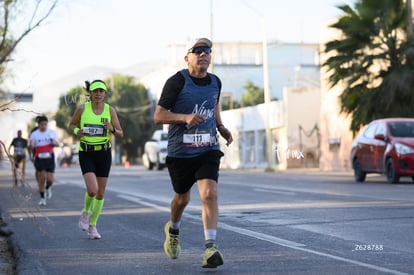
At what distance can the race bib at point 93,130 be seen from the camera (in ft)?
37.7

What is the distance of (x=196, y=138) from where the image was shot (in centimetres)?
826

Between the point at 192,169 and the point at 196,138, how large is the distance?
29 centimetres

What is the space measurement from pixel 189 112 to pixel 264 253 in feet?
5.64

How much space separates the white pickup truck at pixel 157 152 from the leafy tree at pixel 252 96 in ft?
102

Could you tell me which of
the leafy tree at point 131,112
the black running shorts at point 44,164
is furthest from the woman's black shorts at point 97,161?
the leafy tree at point 131,112

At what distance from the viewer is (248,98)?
79688 mm

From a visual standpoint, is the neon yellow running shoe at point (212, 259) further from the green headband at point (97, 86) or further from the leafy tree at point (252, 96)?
the leafy tree at point (252, 96)

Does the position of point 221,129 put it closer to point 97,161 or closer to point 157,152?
point 97,161

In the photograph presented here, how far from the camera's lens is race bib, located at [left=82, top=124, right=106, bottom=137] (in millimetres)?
11500

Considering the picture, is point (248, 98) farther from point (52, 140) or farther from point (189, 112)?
point (189, 112)

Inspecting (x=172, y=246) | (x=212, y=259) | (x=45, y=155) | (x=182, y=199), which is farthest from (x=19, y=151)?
(x=212, y=259)

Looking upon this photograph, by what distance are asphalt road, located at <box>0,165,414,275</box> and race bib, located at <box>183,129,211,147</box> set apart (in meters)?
1.07

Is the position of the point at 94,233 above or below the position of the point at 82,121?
below

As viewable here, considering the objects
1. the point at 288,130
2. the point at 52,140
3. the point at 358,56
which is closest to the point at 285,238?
the point at 52,140
